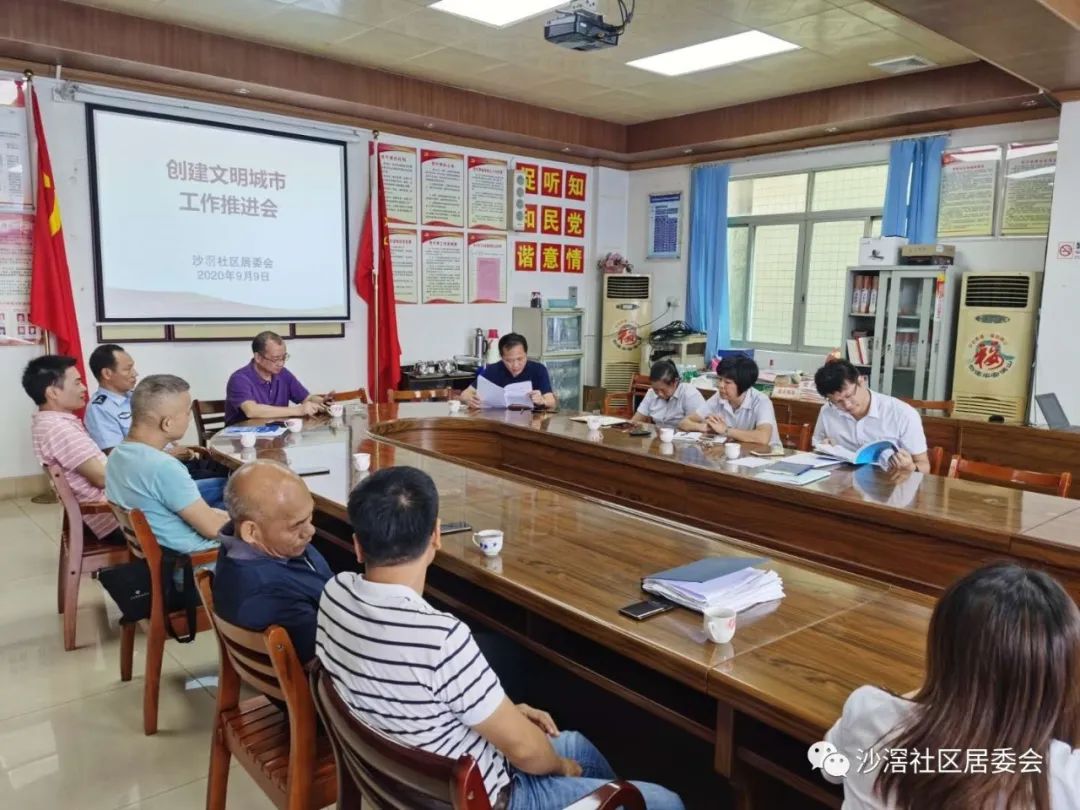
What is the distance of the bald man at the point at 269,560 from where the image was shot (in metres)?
1.72

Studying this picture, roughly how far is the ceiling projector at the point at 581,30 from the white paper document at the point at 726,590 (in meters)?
2.63

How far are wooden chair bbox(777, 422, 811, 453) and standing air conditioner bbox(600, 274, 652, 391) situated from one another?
331cm

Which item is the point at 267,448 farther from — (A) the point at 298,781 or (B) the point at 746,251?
(B) the point at 746,251

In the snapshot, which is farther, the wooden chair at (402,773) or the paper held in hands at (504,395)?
the paper held in hands at (504,395)

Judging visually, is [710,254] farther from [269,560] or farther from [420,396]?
[269,560]

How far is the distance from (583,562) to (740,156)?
5936 mm

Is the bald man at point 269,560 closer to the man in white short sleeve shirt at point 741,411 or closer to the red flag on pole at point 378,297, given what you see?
the man in white short sleeve shirt at point 741,411

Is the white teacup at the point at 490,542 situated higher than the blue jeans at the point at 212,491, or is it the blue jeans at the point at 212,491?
the white teacup at the point at 490,542

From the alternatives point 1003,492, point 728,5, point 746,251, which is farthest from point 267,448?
point 746,251

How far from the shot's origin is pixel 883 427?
348 cm

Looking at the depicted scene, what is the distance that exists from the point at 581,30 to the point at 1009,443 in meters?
3.30

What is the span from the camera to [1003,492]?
9.05 ft

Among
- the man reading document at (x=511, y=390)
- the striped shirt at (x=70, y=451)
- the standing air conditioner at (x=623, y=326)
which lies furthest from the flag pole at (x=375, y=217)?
the striped shirt at (x=70, y=451)

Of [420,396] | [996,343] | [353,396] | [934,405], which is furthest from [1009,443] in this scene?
[353,396]
